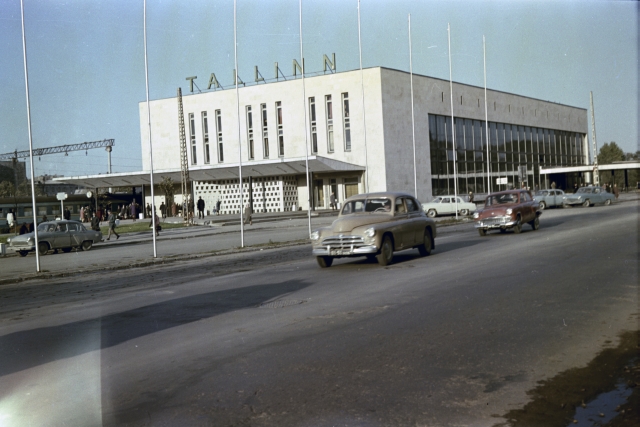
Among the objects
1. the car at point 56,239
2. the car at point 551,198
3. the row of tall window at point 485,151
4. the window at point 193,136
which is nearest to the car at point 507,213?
the car at point 56,239

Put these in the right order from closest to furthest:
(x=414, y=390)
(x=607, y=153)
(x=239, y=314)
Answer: (x=414, y=390) → (x=239, y=314) → (x=607, y=153)

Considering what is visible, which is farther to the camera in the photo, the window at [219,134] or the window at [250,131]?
the window at [219,134]

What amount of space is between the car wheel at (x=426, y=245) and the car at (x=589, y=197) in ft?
117

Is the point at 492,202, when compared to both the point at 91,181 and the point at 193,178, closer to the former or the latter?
the point at 193,178

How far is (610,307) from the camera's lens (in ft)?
30.2

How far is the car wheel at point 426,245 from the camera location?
17656mm

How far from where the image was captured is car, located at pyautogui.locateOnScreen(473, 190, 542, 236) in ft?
78.3

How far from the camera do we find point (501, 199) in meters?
25.0

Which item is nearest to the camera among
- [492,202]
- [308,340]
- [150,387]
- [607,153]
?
[150,387]

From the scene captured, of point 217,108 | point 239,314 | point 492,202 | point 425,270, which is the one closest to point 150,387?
point 239,314

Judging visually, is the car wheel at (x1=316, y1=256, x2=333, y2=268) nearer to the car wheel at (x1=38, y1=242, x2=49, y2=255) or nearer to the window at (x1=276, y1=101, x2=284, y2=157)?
the car wheel at (x1=38, y1=242, x2=49, y2=255)

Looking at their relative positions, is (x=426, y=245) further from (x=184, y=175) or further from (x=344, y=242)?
(x=184, y=175)

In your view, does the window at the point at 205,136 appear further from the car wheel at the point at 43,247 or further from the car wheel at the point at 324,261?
the car wheel at the point at 324,261

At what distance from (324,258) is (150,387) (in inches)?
400
